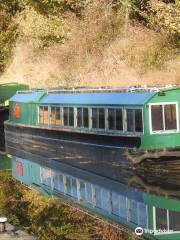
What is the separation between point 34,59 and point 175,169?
93.4 feet

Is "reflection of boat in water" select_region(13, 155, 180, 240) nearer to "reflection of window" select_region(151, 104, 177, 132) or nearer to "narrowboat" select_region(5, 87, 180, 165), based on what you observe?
"narrowboat" select_region(5, 87, 180, 165)

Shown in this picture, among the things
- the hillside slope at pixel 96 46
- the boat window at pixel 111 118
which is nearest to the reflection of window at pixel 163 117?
the boat window at pixel 111 118

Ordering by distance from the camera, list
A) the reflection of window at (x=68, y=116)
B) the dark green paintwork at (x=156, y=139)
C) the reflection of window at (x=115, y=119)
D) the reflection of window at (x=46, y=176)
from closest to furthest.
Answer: the dark green paintwork at (x=156, y=139), the reflection of window at (x=115, y=119), the reflection of window at (x=46, y=176), the reflection of window at (x=68, y=116)

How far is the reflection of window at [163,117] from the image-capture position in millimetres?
27656

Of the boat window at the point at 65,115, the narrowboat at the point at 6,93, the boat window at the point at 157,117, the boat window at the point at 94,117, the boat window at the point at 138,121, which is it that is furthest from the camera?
the narrowboat at the point at 6,93

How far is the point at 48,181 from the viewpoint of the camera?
30047 millimetres

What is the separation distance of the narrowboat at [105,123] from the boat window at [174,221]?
531cm

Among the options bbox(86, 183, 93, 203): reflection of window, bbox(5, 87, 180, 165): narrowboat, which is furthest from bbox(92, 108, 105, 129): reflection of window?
bbox(86, 183, 93, 203): reflection of window

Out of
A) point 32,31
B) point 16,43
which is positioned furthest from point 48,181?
point 16,43

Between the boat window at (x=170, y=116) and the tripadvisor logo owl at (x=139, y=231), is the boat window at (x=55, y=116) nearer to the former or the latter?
the boat window at (x=170, y=116)

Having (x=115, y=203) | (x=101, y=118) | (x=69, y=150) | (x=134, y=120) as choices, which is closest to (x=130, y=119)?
(x=134, y=120)

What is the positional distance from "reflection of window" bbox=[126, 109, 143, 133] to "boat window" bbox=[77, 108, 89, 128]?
3574 mm

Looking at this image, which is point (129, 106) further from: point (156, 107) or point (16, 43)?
point (16, 43)

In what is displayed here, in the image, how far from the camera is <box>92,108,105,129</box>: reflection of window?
100.0 ft
